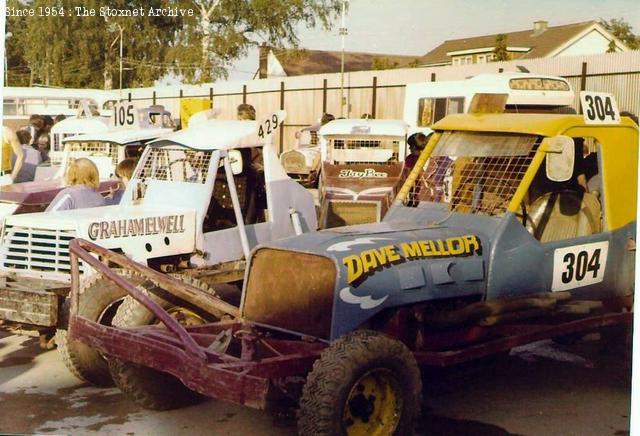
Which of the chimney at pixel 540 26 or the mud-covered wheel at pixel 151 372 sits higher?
the chimney at pixel 540 26

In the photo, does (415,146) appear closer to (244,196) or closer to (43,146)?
Result: (244,196)

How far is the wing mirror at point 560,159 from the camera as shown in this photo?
539cm

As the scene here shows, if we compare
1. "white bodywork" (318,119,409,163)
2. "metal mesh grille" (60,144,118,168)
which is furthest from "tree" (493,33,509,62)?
"metal mesh grille" (60,144,118,168)

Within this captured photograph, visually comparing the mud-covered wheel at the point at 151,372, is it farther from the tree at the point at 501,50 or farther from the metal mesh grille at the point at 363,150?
the metal mesh grille at the point at 363,150

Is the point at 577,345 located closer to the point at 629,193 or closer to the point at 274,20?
the point at 629,193

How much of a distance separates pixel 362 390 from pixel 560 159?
73.9 inches

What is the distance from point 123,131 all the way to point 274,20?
2227mm

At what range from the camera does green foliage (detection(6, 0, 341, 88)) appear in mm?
7449

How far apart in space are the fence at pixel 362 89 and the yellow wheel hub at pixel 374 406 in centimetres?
398

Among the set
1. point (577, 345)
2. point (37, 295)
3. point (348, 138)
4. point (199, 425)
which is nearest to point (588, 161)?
point (577, 345)

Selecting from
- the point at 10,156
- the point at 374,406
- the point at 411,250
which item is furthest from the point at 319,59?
the point at 374,406

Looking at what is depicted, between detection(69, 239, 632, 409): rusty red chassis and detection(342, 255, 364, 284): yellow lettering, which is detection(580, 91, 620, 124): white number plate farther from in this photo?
detection(342, 255, 364, 284): yellow lettering

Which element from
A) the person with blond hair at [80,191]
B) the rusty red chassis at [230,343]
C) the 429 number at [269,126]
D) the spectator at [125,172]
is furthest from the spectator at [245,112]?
the rusty red chassis at [230,343]

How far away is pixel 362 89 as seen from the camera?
1777 cm
